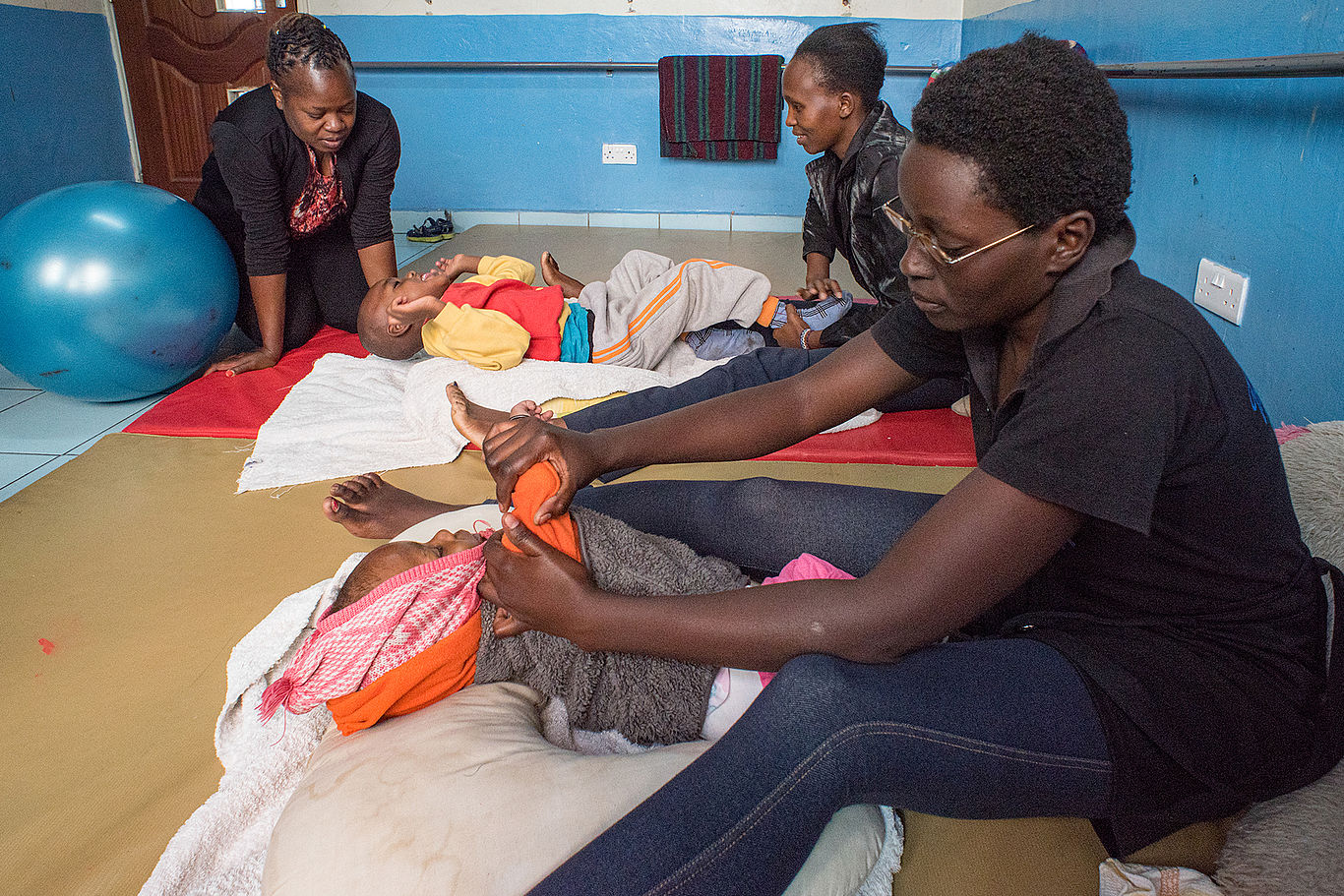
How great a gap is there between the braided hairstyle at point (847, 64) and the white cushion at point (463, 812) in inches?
76.0

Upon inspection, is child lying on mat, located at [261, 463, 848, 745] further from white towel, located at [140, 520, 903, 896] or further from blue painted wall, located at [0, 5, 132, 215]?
blue painted wall, located at [0, 5, 132, 215]

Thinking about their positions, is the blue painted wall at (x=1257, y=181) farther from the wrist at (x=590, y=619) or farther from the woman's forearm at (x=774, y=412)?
the wrist at (x=590, y=619)

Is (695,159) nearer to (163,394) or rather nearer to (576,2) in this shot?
(576,2)

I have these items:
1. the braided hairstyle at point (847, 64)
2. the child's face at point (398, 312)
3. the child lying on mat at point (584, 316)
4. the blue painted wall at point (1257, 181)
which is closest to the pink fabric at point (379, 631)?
the child lying on mat at point (584, 316)

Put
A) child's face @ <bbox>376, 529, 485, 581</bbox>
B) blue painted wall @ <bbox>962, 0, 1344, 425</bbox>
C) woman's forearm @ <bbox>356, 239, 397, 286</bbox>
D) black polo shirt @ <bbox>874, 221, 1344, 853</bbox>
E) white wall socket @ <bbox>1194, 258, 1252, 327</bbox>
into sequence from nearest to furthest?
1. black polo shirt @ <bbox>874, 221, 1344, 853</bbox>
2. child's face @ <bbox>376, 529, 485, 581</bbox>
3. blue painted wall @ <bbox>962, 0, 1344, 425</bbox>
4. white wall socket @ <bbox>1194, 258, 1252, 327</bbox>
5. woman's forearm @ <bbox>356, 239, 397, 286</bbox>

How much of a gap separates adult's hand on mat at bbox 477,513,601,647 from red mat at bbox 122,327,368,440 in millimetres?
1672

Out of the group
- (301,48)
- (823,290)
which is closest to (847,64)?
(823,290)

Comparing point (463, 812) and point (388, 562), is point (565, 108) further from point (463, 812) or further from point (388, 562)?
point (463, 812)

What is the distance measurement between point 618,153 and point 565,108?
0.39 meters

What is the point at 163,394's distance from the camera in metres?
2.84

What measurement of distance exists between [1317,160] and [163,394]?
3.13 meters

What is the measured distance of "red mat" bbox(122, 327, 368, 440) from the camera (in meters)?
2.47

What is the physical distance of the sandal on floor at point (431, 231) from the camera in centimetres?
497

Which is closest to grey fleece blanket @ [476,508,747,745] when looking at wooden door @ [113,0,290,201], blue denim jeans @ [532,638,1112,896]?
blue denim jeans @ [532,638,1112,896]
